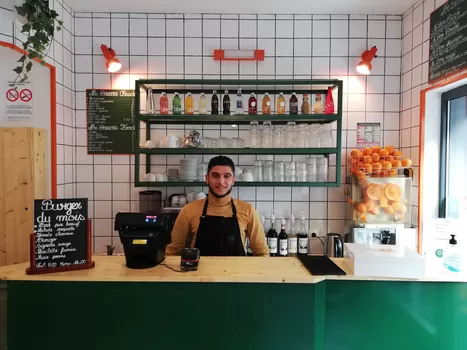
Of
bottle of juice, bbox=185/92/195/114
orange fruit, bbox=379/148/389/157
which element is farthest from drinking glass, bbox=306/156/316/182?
bottle of juice, bbox=185/92/195/114

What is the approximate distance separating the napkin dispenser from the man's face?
71 centimetres

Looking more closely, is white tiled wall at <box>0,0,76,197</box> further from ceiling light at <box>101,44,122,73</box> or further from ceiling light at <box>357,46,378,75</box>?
ceiling light at <box>357,46,378,75</box>

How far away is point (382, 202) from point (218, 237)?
5.15ft

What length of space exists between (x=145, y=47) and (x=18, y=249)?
7.29ft

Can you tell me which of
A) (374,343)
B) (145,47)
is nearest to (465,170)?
(374,343)

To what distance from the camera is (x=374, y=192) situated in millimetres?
2873

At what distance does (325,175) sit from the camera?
A: 3.07 metres

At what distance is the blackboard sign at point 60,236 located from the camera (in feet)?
5.03

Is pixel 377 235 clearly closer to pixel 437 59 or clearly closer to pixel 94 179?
pixel 437 59

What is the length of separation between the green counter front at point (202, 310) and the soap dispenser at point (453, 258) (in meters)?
0.10

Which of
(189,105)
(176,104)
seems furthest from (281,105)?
(176,104)

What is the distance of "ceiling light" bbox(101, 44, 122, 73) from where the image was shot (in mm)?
3131

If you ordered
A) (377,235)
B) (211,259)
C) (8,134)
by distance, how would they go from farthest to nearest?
(377,235) < (8,134) < (211,259)

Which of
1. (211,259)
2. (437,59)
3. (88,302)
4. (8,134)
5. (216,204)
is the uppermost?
(437,59)
